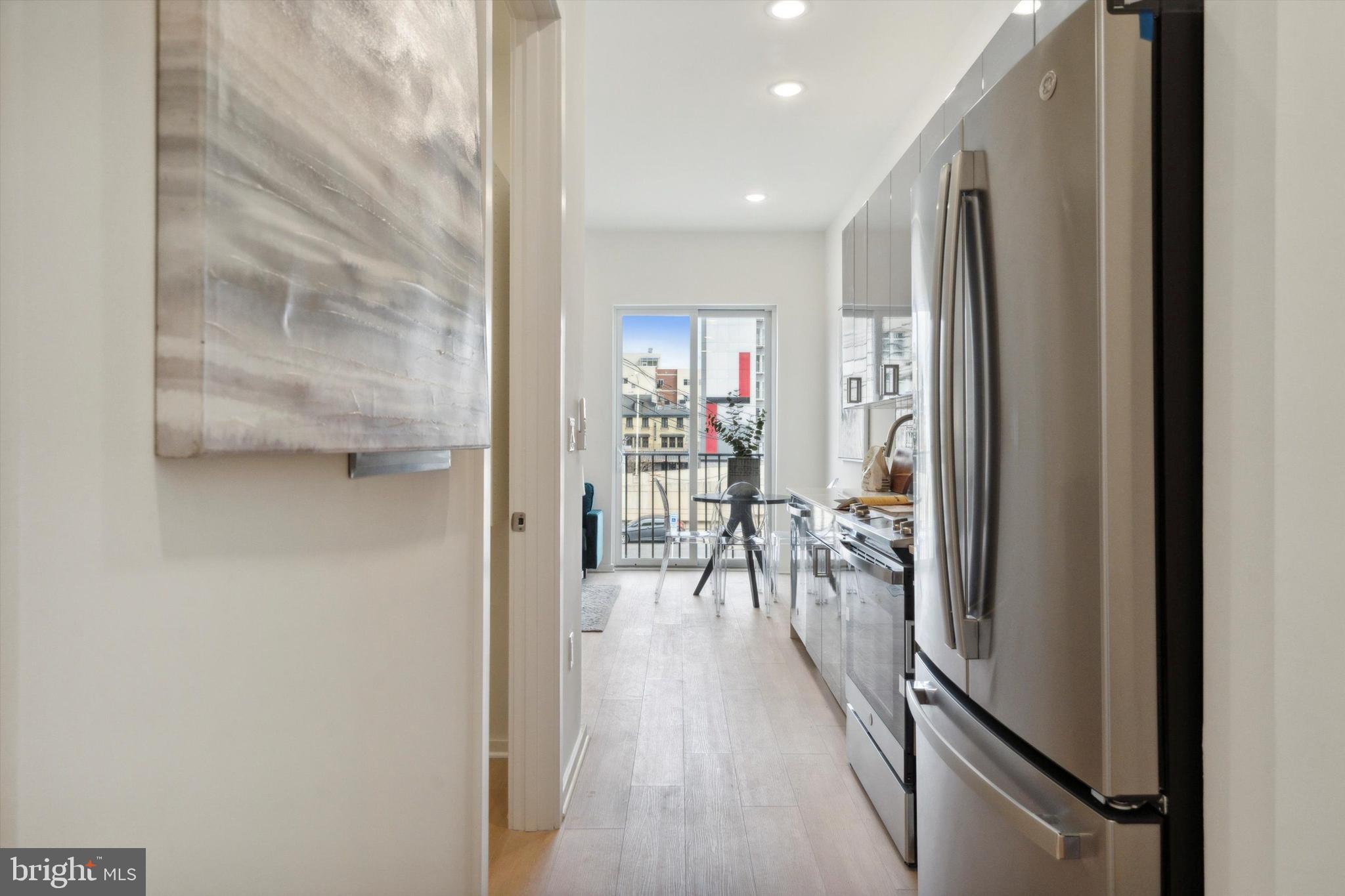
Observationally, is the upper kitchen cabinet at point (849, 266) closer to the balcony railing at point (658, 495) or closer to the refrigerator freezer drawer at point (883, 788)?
the balcony railing at point (658, 495)

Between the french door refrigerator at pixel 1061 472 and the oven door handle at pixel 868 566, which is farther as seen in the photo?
the oven door handle at pixel 868 566

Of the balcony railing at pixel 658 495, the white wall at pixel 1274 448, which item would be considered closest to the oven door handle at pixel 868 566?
the white wall at pixel 1274 448

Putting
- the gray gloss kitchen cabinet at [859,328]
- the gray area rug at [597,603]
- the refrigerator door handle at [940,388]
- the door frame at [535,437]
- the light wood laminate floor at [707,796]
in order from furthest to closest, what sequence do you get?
the gray area rug at [597,603], the gray gloss kitchen cabinet at [859,328], the door frame at [535,437], the light wood laminate floor at [707,796], the refrigerator door handle at [940,388]

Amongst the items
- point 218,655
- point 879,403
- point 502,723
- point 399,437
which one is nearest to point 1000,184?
point 399,437

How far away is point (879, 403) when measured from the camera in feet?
13.1

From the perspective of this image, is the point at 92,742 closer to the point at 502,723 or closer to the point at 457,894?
the point at 457,894

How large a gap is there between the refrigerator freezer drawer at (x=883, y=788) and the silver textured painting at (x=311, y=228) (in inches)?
61.4

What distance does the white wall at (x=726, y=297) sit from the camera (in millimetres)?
6367

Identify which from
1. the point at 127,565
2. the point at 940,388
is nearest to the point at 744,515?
the point at 940,388

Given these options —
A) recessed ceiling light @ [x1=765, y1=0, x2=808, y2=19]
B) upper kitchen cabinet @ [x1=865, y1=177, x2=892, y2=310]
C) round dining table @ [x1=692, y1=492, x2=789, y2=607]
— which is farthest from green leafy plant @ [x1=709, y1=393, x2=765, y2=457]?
recessed ceiling light @ [x1=765, y1=0, x2=808, y2=19]

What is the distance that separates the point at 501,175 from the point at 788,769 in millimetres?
2252

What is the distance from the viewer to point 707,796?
7.76ft

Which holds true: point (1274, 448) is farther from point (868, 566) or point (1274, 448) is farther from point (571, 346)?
point (571, 346)

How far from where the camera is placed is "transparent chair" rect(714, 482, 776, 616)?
4.96 m
